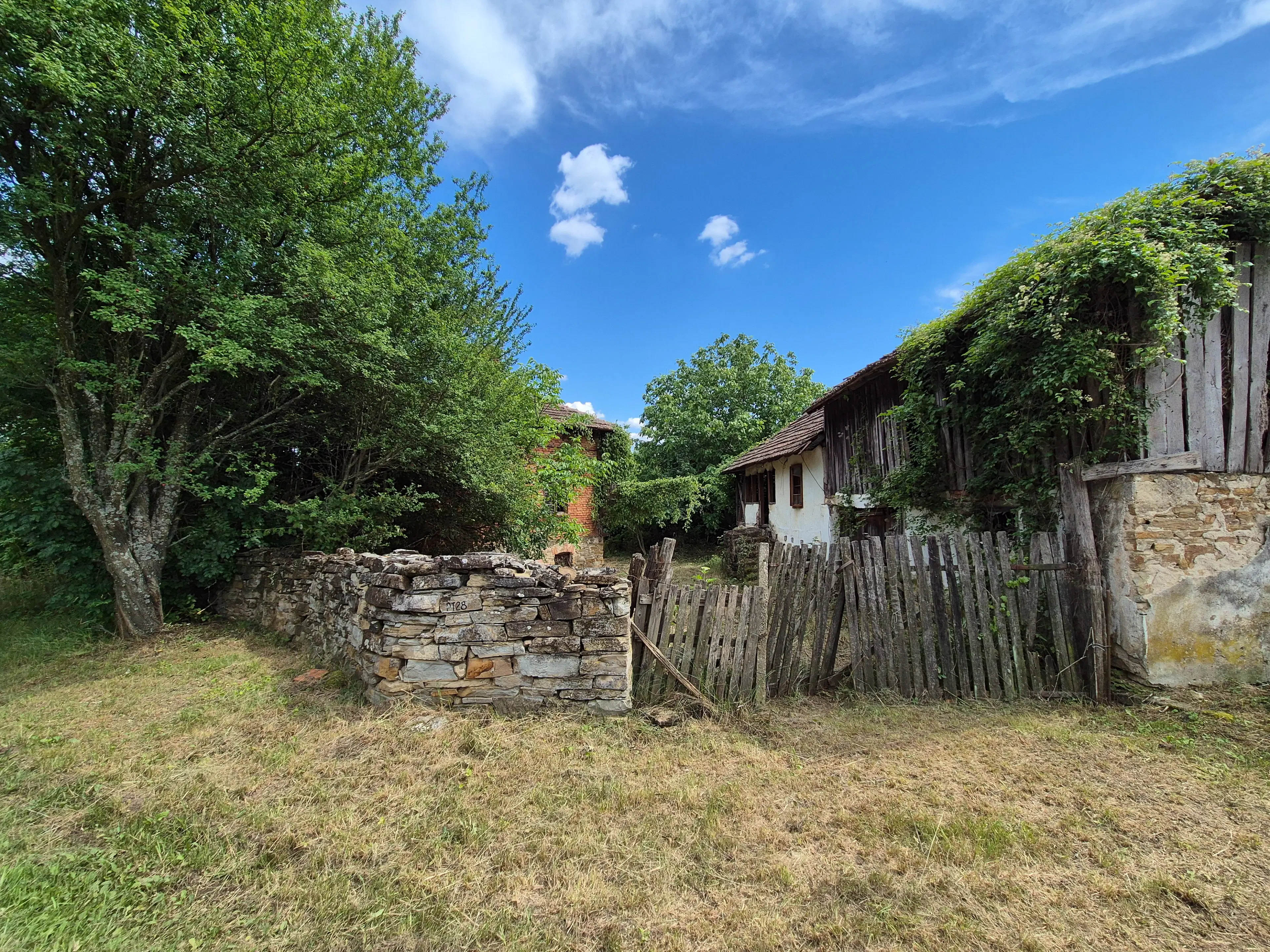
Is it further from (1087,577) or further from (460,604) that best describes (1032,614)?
(460,604)

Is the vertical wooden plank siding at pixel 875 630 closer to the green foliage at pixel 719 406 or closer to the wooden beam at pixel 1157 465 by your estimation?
the wooden beam at pixel 1157 465

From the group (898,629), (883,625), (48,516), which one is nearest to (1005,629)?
(898,629)

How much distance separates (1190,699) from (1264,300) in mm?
4025

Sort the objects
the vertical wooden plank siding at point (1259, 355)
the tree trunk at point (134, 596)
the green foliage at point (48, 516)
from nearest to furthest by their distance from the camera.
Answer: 1. the vertical wooden plank siding at point (1259, 355)
2. the tree trunk at point (134, 596)
3. the green foliage at point (48, 516)

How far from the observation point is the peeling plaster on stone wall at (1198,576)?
16.1 ft

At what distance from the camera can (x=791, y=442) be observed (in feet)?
47.8

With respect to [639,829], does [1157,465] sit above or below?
above

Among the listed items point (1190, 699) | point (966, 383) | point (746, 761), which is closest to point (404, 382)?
point (746, 761)

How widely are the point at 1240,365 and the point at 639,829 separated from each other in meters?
7.17

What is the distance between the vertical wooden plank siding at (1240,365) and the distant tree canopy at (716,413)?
15.5 meters

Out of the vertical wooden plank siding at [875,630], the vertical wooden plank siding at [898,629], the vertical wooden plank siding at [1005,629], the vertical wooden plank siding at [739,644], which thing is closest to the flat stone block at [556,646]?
the vertical wooden plank siding at [739,644]

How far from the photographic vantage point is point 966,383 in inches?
274

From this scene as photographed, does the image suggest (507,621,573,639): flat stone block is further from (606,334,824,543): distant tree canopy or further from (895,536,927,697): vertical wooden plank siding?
(606,334,824,543): distant tree canopy

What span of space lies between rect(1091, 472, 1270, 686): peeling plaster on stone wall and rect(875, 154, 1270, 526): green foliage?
0.72 meters
